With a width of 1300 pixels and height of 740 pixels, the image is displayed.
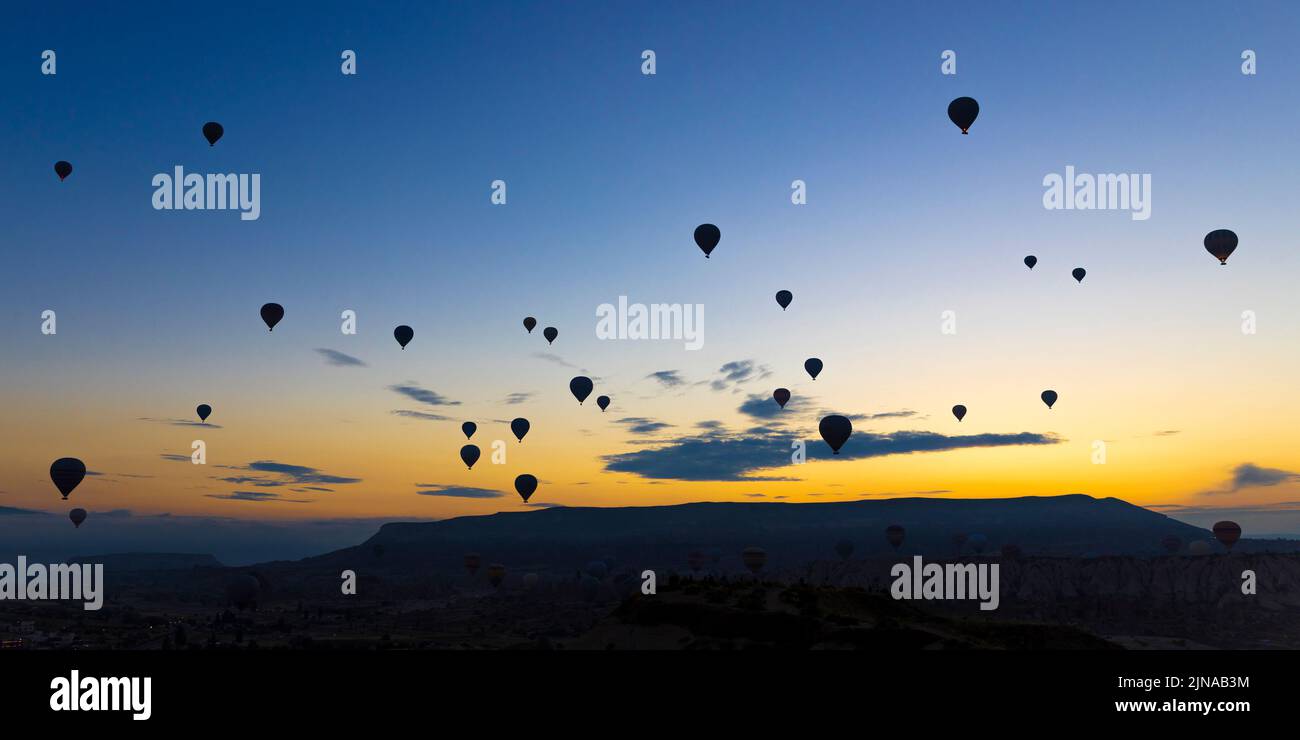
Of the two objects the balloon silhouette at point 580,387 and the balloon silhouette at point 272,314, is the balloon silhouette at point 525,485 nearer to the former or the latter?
the balloon silhouette at point 580,387

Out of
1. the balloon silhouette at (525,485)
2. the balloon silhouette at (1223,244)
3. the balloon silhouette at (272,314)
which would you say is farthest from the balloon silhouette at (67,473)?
the balloon silhouette at (1223,244)

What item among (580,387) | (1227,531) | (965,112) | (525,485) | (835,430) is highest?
(965,112)

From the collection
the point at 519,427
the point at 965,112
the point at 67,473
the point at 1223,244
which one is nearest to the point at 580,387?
the point at 519,427

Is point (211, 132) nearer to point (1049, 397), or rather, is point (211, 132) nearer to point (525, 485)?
point (525, 485)

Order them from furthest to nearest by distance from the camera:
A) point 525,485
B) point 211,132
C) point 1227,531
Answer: point 1227,531
point 525,485
point 211,132

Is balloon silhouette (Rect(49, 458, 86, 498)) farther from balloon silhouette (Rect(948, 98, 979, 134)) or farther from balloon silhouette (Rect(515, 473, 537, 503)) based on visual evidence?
balloon silhouette (Rect(948, 98, 979, 134))
